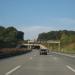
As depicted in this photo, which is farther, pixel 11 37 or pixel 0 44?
pixel 11 37

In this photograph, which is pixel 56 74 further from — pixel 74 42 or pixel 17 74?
pixel 74 42

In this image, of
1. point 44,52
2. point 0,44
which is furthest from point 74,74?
point 0,44

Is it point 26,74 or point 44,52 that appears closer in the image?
point 26,74

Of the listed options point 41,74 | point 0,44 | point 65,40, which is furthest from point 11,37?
point 41,74

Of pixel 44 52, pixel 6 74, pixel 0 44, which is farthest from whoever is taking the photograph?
pixel 0 44

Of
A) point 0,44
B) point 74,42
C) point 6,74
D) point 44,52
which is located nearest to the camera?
point 6,74

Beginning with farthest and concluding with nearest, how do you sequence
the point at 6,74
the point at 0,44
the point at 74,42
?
the point at 74,42, the point at 0,44, the point at 6,74

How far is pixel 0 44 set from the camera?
8356 centimetres

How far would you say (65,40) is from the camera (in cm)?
19275

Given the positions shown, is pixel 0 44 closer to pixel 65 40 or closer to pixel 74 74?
pixel 74 74

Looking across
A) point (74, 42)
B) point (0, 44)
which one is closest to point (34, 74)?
point (0, 44)

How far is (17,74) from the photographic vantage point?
17.4m

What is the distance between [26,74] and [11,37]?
579 ft

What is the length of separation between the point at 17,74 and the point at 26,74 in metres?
0.54
